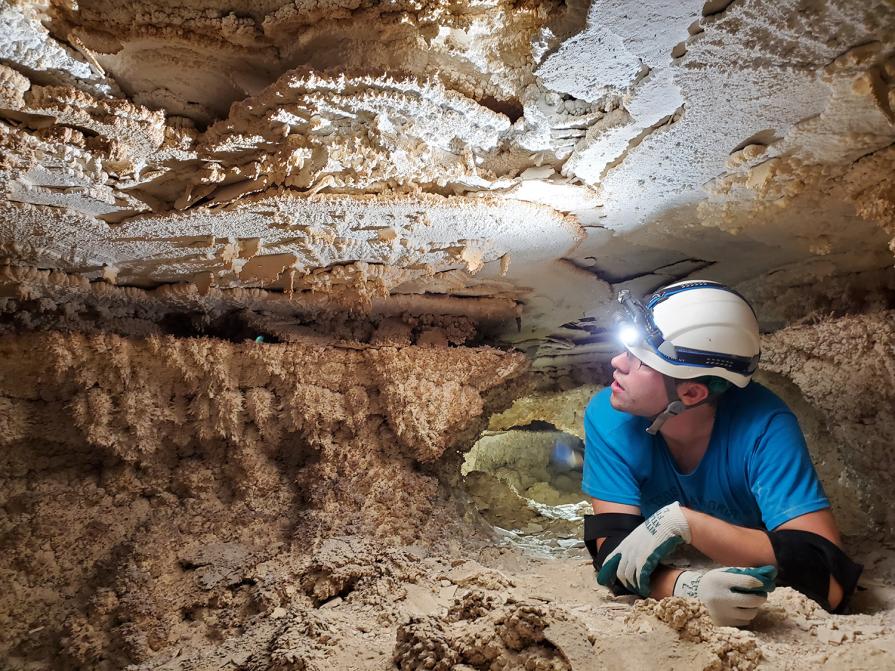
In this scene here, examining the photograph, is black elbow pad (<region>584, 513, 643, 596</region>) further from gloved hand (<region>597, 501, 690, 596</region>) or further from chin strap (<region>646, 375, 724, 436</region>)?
chin strap (<region>646, 375, 724, 436</region>)

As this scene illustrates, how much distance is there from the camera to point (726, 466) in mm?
2570

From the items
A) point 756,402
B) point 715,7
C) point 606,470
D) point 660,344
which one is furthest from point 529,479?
point 715,7

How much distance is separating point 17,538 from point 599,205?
3265mm

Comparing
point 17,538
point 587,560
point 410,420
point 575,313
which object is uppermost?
point 575,313

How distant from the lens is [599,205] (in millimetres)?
2627

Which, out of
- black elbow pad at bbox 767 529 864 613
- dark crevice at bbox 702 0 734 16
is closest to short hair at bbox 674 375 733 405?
black elbow pad at bbox 767 529 864 613

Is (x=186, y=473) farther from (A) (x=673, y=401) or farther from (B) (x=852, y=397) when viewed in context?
(B) (x=852, y=397)

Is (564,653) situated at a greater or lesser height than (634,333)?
lesser

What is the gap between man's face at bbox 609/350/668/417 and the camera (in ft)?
8.06

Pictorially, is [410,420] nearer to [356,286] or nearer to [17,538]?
[356,286]

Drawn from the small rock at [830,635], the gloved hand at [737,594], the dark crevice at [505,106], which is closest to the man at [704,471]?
the gloved hand at [737,594]

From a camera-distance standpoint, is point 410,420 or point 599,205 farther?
point 410,420

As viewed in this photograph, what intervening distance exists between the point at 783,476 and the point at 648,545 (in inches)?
26.2

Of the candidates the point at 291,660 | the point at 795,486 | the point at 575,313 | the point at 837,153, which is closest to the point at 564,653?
the point at 291,660
